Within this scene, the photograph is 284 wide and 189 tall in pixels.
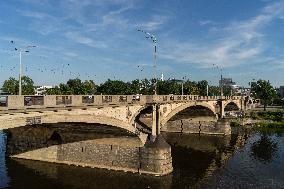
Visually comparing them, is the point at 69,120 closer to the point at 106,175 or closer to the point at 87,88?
the point at 106,175

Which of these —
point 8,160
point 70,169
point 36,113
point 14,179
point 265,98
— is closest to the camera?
point 36,113

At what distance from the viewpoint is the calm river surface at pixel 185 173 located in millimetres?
47281

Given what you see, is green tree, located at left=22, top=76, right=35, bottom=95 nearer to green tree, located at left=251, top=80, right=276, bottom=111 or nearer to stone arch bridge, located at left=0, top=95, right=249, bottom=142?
stone arch bridge, located at left=0, top=95, right=249, bottom=142

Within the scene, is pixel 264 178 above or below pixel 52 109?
below

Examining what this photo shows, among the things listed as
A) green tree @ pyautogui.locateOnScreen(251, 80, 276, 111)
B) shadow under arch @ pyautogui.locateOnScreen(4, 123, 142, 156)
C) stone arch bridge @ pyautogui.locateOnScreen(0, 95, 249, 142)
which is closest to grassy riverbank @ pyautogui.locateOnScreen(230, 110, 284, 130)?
green tree @ pyautogui.locateOnScreen(251, 80, 276, 111)

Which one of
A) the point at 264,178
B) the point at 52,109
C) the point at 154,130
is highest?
the point at 52,109

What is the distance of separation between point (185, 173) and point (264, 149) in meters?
28.0

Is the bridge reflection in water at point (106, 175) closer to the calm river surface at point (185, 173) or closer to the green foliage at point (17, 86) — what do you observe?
the calm river surface at point (185, 173)

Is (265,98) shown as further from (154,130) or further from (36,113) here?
(36,113)

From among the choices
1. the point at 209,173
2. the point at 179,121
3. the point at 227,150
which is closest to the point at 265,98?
the point at 179,121

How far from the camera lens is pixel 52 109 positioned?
35.2 meters

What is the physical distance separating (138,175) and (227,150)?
29.5 m

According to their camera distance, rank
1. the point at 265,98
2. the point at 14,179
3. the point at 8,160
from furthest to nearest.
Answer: the point at 265,98 → the point at 8,160 → the point at 14,179

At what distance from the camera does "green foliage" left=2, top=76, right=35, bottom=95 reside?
114650 mm
